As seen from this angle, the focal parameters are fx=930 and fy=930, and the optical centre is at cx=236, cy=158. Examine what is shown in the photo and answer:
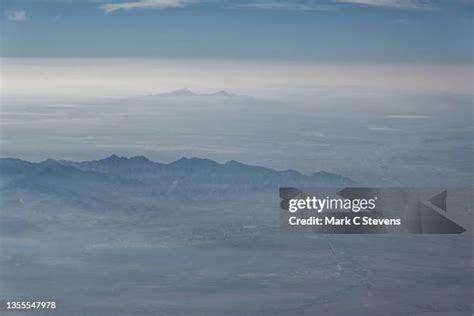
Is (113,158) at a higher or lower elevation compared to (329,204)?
higher

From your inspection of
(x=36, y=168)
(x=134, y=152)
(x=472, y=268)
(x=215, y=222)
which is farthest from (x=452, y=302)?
(x=36, y=168)

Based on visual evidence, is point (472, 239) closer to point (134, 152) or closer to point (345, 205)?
point (345, 205)

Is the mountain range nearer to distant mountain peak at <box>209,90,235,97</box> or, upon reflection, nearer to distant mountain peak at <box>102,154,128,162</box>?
distant mountain peak at <box>102,154,128,162</box>

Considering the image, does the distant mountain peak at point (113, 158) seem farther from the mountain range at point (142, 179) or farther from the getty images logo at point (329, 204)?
the getty images logo at point (329, 204)

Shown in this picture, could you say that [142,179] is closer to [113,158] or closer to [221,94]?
[113,158]

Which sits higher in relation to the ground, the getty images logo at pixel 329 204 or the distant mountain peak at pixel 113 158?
the distant mountain peak at pixel 113 158

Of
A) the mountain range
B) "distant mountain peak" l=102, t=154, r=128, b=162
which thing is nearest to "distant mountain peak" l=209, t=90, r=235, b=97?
the mountain range

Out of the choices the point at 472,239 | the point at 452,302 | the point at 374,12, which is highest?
the point at 374,12

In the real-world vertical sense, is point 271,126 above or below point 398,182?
above

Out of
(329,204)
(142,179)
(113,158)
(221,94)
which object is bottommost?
(329,204)

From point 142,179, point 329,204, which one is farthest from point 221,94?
point 329,204

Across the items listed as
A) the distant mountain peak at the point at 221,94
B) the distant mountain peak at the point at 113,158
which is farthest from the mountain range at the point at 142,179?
the distant mountain peak at the point at 221,94
